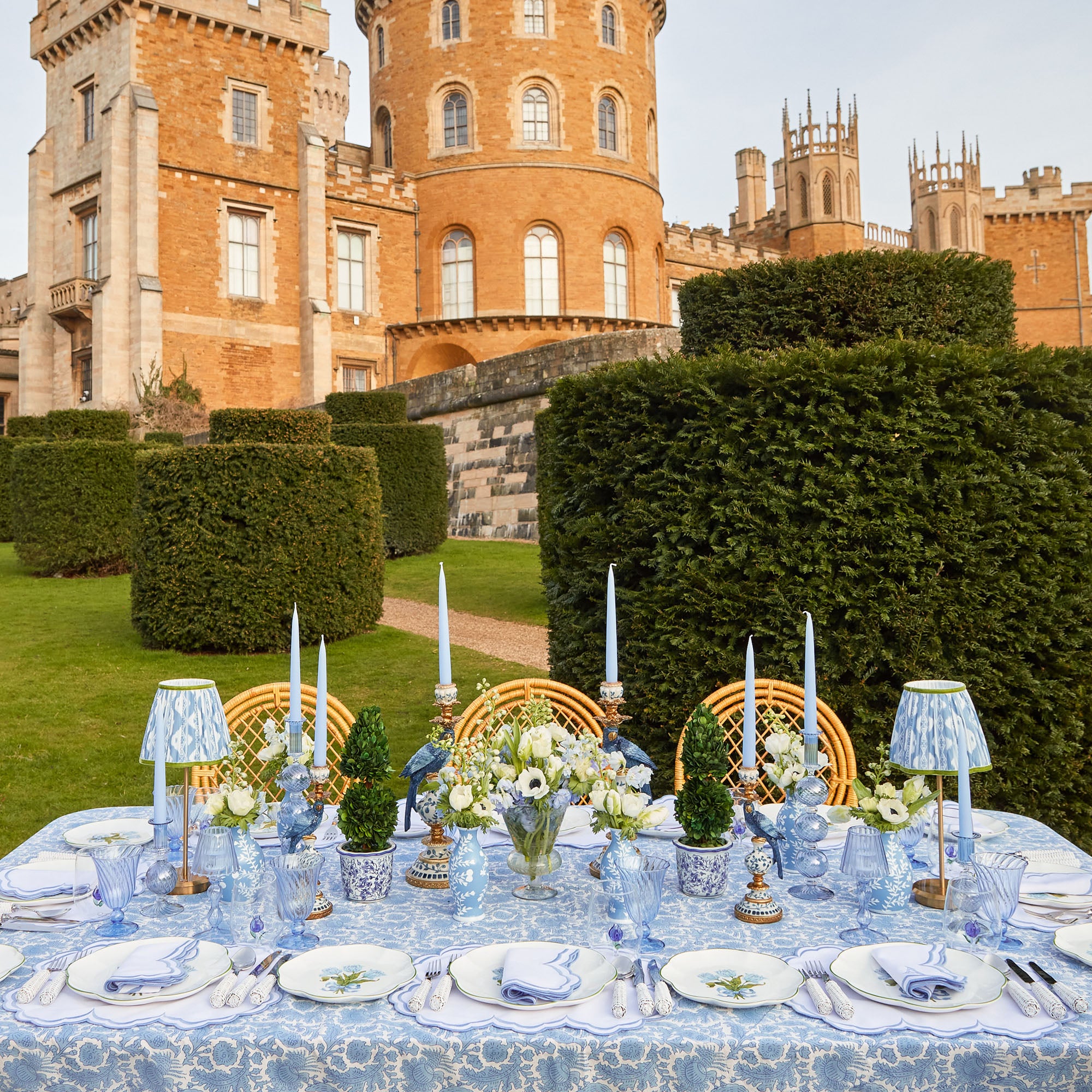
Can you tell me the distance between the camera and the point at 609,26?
87.4 ft

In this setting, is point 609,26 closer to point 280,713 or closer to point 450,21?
point 450,21

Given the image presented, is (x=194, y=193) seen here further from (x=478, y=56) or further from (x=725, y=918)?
(x=725, y=918)

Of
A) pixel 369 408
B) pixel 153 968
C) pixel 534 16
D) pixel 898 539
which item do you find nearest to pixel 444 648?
pixel 153 968

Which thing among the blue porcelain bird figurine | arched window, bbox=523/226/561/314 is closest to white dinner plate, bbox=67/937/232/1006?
the blue porcelain bird figurine

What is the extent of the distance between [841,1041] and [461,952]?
73 cm

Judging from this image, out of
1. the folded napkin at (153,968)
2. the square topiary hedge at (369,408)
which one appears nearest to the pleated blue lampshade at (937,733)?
the folded napkin at (153,968)

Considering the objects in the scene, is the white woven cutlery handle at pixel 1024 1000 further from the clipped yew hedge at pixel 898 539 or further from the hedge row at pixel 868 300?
the hedge row at pixel 868 300

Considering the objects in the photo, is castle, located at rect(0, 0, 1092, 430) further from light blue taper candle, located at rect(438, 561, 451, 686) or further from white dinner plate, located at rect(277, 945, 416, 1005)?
white dinner plate, located at rect(277, 945, 416, 1005)

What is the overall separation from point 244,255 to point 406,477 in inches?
506

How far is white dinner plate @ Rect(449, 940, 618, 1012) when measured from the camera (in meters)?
1.72

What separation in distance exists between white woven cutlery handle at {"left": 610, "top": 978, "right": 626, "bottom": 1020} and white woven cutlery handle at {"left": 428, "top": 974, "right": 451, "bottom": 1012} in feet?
0.94

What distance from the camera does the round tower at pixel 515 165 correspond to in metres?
25.9

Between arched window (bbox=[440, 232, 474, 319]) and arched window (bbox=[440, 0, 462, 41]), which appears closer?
arched window (bbox=[440, 0, 462, 41])

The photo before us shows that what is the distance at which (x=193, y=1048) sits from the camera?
5.37 feet
